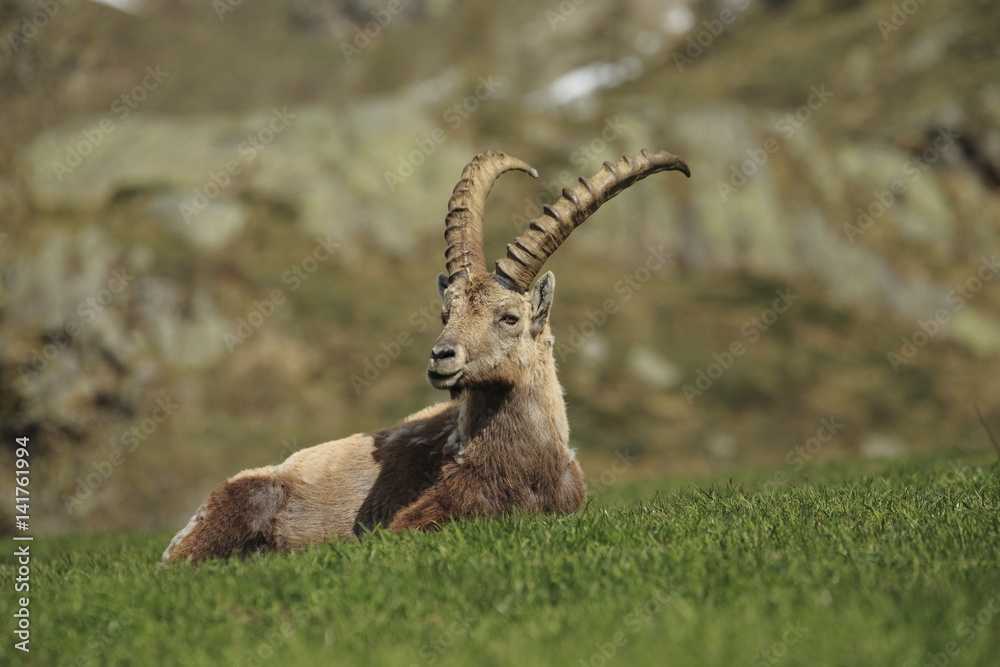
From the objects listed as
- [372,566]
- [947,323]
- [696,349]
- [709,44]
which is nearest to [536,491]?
[372,566]

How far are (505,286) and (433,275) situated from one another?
94.7ft

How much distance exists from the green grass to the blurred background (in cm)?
838

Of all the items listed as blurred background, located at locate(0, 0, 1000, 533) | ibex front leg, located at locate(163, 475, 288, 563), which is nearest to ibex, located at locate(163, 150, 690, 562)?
ibex front leg, located at locate(163, 475, 288, 563)

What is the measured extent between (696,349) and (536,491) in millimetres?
28348

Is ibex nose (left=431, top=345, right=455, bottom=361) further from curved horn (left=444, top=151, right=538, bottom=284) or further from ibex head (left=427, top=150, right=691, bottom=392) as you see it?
curved horn (left=444, top=151, right=538, bottom=284)

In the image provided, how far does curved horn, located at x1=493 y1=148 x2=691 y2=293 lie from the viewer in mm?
8805

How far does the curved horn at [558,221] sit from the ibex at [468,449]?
0.01 meters

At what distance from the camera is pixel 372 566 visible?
6145mm

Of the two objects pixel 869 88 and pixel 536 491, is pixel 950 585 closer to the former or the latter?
pixel 536 491

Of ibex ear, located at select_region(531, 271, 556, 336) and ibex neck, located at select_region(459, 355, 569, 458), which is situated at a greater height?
ibex ear, located at select_region(531, 271, 556, 336)

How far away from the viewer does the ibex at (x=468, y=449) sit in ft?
27.2

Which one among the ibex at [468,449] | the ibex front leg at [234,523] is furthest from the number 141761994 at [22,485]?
the ibex at [468,449]

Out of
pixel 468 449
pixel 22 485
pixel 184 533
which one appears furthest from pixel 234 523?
pixel 22 485

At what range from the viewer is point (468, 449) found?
8.50 m
